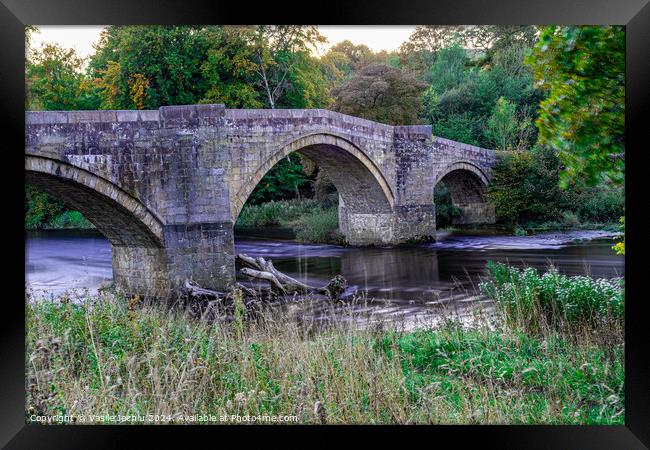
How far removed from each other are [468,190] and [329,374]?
40.4ft

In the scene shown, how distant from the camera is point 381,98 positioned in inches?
717

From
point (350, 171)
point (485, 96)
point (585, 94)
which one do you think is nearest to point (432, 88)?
point (485, 96)

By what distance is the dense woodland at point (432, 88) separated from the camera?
4785 millimetres

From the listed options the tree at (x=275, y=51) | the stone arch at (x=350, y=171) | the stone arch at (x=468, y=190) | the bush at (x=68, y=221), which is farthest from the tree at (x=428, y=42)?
the bush at (x=68, y=221)

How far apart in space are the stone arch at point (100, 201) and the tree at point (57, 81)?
89 centimetres

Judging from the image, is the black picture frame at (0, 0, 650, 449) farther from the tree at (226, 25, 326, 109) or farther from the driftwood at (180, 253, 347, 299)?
the driftwood at (180, 253, 347, 299)

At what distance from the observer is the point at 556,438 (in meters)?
4.14

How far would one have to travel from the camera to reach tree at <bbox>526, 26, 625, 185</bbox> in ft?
14.8

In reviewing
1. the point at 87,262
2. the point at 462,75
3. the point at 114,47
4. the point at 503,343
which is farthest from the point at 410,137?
the point at 503,343

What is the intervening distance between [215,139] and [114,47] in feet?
8.62

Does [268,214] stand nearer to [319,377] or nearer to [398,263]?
[398,263]

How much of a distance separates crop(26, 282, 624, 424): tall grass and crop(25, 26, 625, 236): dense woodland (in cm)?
166

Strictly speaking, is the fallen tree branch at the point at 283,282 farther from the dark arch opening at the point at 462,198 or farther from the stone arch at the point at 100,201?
the dark arch opening at the point at 462,198

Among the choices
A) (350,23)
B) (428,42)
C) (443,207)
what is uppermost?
(428,42)
